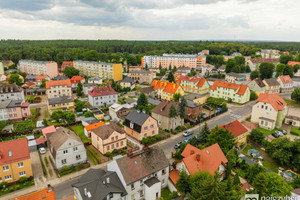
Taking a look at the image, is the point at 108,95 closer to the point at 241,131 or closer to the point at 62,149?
the point at 62,149

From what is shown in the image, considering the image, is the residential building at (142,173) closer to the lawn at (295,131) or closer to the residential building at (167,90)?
the lawn at (295,131)

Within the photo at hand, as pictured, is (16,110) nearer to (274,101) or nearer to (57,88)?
(57,88)

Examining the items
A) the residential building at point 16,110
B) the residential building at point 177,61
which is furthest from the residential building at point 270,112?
the residential building at point 177,61

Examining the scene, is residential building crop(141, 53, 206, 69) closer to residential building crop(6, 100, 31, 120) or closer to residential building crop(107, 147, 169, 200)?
residential building crop(6, 100, 31, 120)

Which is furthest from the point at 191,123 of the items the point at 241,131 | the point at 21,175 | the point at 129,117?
the point at 21,175

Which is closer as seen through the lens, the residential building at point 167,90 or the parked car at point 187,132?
the parked car at point 187,132

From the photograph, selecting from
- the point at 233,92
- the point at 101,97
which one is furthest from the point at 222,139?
the point at 101,97

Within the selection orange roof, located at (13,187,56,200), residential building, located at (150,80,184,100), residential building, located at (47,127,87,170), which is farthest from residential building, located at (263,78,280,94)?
orange roof, located at (13,187,56,200)
